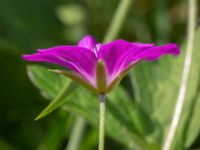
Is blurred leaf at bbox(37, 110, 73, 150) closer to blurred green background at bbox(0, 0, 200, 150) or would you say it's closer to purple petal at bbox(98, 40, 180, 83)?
blurred green background at bbox(0, 0, 200, 150)

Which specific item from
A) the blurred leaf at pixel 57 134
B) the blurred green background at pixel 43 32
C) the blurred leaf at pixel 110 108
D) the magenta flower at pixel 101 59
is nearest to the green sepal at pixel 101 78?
the magenta flower at pixel 101 59

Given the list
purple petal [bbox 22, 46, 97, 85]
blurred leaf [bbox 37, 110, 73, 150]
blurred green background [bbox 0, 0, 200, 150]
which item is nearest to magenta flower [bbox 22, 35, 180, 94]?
purple petal [bbox 22, 46, 97, 85]

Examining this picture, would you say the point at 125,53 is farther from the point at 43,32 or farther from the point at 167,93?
the point at 43,32

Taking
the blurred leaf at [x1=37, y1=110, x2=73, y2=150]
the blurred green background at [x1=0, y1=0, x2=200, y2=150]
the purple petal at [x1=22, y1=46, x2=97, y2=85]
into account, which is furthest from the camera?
the blurred green background at [x1=0, y1=0, x2=200, y2=150]

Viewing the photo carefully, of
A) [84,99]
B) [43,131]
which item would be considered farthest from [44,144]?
[43,131]

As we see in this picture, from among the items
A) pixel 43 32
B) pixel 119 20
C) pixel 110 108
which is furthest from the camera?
pixel 43 32

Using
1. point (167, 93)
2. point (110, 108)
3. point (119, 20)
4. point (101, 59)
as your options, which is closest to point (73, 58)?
point (101, 59)

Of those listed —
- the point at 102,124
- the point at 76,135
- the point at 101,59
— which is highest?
the point at 101,59

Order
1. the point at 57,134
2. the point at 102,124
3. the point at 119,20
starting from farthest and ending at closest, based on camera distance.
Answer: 1. the point at 119,20
2. the point at 57,134
3. the point at 102,124
